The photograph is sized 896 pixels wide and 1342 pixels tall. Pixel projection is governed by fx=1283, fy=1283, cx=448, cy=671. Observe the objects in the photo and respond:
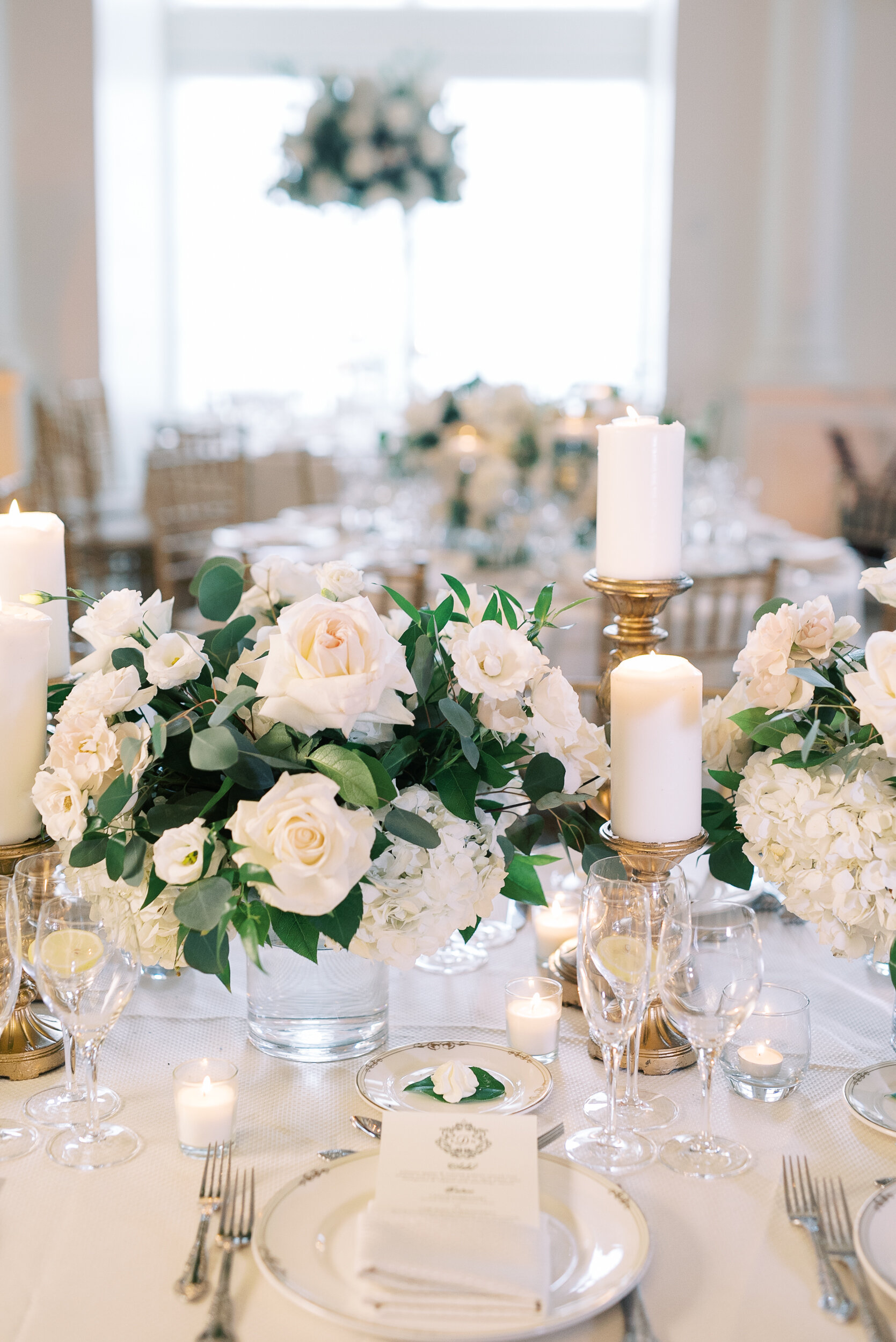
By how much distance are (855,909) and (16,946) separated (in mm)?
647

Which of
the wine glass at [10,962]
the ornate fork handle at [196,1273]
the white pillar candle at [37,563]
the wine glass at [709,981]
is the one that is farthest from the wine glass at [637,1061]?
the white pillar candle at [37,563]

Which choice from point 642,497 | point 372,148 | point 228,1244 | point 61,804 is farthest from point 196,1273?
point 372,148

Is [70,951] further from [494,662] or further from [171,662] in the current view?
[494,662]

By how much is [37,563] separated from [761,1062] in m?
0.80

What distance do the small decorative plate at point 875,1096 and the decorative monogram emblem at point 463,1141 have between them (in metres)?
0.34

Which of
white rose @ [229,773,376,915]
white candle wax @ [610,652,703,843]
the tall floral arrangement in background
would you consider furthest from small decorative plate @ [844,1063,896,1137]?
the tall floral arrangement in background

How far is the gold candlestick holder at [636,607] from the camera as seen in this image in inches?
46.4

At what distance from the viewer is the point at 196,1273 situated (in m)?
0.81

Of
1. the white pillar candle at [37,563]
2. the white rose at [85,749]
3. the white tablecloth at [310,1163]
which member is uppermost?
the white pillar candle at [37,563]

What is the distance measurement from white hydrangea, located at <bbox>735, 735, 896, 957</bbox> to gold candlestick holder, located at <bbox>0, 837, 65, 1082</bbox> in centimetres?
62

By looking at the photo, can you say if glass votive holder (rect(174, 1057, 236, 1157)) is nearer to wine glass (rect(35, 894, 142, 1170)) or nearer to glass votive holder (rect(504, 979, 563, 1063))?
wine glass (rect(35, 894, 142, 1170))

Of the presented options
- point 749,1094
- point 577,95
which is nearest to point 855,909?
point 749,1094

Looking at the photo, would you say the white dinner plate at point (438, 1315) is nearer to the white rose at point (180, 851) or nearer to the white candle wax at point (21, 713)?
the white rose at point (180, 851)

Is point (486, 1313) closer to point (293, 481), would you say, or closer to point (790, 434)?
point (293, 481)
